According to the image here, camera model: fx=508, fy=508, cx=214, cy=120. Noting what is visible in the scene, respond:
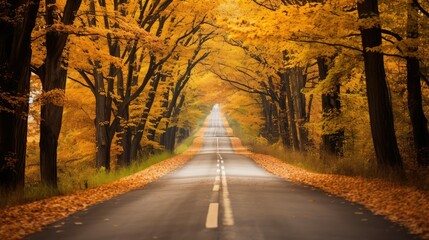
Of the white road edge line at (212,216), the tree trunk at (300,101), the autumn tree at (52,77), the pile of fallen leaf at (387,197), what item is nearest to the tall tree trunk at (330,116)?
the pile of fallen leaf at (387,197)

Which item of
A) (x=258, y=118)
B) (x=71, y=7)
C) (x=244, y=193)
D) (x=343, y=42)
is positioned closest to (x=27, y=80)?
(x=71, y=7)

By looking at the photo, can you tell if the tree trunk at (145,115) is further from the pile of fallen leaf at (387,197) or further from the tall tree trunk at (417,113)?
the tall tree trunk at (417,113)

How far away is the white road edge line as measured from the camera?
8117 mm

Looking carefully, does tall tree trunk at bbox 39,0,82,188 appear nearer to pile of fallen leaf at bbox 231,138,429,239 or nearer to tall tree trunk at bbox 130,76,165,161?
pile of fallen leaf at bbox 231,138,429,239

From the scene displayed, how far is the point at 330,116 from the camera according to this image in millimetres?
21812

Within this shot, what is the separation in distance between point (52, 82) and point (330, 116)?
11.8 metres

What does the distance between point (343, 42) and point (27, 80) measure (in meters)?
10.3

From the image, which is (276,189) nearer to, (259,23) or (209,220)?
(259,23)

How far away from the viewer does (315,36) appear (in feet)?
54.1

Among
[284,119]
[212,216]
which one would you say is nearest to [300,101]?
[284,119]

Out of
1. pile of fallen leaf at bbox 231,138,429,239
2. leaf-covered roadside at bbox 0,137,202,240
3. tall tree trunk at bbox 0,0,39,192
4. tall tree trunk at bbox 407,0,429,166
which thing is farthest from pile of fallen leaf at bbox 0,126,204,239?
tall tree trunk at bbox 407,0,429,166

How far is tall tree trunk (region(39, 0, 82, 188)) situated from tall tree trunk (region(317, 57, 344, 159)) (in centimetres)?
1124

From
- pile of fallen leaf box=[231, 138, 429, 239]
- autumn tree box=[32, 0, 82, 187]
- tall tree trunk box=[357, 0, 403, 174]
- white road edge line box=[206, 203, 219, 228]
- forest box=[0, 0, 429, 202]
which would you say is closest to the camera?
white road edge line box=[206, 203, 219, 228]

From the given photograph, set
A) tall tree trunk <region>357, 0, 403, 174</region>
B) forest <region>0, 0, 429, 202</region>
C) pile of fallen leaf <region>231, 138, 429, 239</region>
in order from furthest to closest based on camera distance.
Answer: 1. tall tree trunk <region>357, 0, 403, 174</region>
2. forest <region>0, 0, 429, 202</region>
3. pile of fallen leaf <region>231, 138, 429, 239</region>
